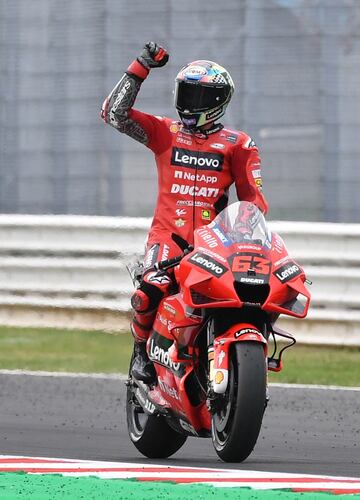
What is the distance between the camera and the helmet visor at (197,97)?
300 inches

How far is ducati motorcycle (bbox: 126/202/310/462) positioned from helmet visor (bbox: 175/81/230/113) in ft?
2.34

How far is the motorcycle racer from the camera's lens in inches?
300

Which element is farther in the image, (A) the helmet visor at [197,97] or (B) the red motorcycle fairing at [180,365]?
(A) the helmet visor at [197,97]

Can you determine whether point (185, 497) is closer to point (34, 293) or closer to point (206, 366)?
point (206, 366)

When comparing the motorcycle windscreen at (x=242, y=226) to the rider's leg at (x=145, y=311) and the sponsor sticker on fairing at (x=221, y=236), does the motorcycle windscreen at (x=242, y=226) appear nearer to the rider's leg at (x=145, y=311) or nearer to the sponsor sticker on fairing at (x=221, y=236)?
the sponsor sticker on fairing at (x=221, y=236)

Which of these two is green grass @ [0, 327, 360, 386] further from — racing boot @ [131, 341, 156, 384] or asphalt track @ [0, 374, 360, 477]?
racing boot @ [131, 341, 156, 384]

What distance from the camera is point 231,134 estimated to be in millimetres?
7750

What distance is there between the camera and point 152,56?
774 cm

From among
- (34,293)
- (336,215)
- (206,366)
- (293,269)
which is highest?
(293,269)

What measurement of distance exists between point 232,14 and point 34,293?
310 centimetres

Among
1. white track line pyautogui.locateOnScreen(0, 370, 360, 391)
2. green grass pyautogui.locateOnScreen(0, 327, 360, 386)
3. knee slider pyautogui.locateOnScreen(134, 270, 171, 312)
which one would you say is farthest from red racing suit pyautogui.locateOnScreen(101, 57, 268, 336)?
green grass pyautogui.locateOnScreen(0, 327, 360, 386)

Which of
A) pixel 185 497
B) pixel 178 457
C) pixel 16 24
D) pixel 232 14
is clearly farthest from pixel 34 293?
pixel 185 497

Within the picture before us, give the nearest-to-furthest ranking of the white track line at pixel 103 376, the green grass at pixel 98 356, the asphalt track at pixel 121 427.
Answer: the asphalt track at pixel 121 427 → the white track line at pixel 103 376 → the green grass at pixel 98 356

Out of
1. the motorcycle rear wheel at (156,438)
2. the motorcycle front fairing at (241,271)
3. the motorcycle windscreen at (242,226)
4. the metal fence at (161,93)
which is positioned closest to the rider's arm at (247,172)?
the motorcycle windscreen at (242,226)
